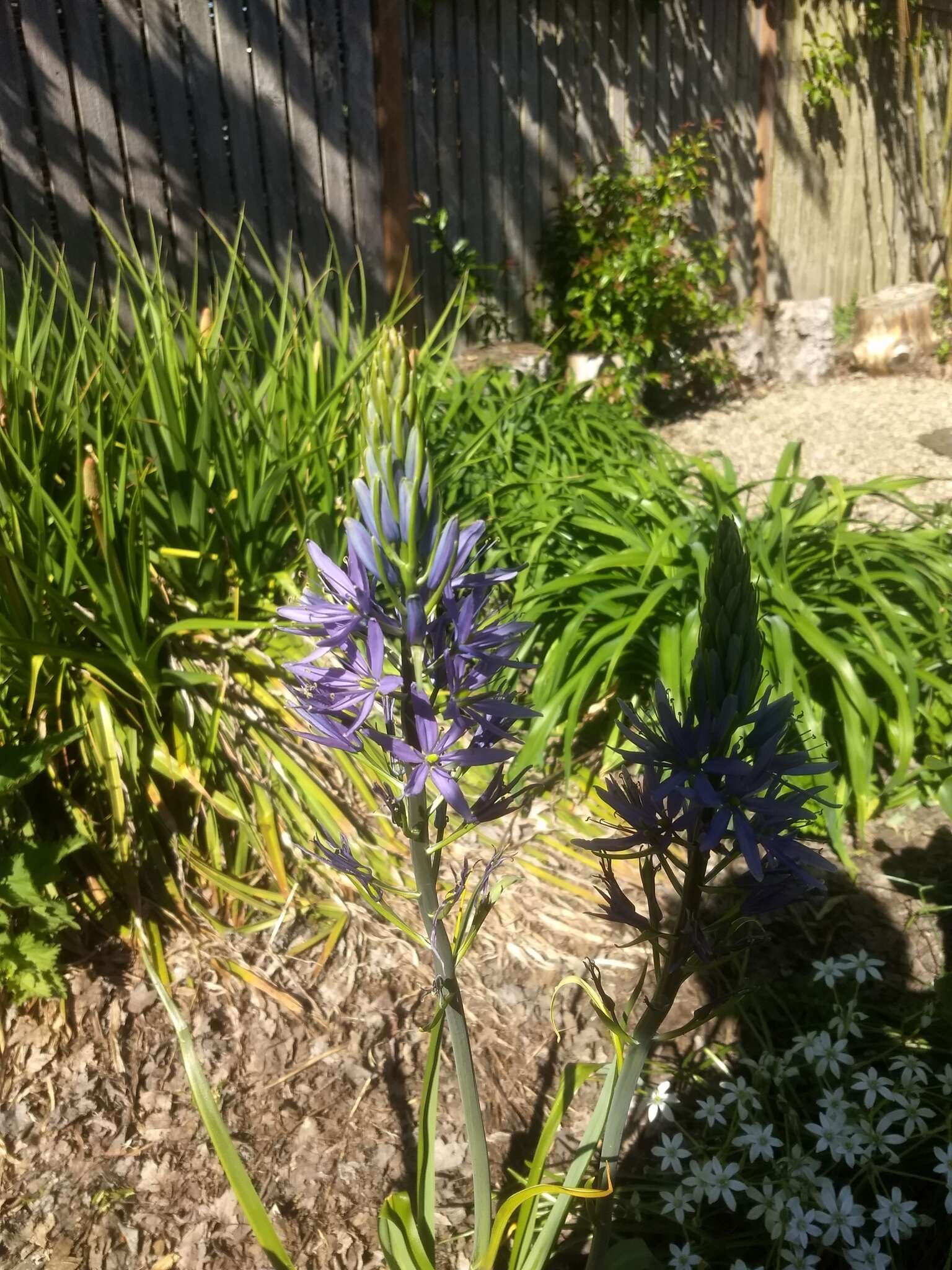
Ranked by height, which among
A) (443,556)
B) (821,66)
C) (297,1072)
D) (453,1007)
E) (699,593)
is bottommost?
(297,1072)

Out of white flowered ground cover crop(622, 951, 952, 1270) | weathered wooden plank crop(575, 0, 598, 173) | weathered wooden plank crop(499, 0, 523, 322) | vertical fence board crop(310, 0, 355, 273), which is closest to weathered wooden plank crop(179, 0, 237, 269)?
vertical fence board crop(310, 0, 355, 273)

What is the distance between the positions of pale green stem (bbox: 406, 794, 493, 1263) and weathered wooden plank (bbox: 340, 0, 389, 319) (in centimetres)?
408

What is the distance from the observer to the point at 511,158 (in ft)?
18.2

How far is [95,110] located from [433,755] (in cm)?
400

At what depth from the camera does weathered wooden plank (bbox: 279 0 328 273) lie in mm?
4418

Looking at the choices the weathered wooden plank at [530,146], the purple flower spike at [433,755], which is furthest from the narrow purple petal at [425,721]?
the weathered wooden plank at [530,146]

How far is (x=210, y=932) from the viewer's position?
212cm

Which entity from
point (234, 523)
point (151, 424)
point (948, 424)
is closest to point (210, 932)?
point (234, 523)

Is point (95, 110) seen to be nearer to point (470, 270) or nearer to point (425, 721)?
point (470, 270)

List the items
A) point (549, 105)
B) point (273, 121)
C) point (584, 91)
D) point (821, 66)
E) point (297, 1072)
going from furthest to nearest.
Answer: point (821, 66) < point (584, 91) < point (549, 105) < point (273, 121) < point (297, 1072)

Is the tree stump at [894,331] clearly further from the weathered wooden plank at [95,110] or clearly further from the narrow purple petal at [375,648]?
the narrow purple petal at [375,648]

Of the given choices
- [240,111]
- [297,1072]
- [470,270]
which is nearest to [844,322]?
[470,270]

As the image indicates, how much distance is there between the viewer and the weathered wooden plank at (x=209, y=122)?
4.11 m

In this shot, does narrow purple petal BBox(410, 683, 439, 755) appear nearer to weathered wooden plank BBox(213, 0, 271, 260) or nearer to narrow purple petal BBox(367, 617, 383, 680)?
narrow purple petal BBox(367, 617, 383, 680)
